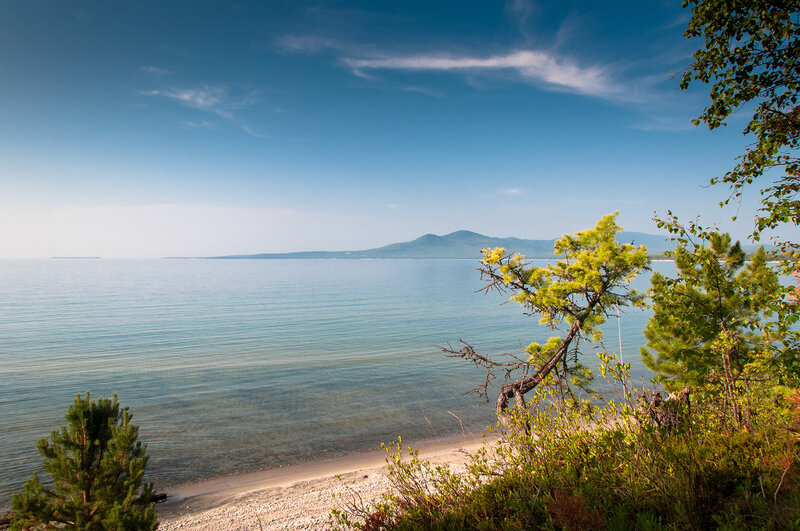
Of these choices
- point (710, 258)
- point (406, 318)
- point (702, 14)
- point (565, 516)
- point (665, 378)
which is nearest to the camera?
point (565, 516)

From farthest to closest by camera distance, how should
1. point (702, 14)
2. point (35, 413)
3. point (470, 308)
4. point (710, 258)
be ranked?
1. point (470, 308)
2. point (35, 413)
3. point (710, 258)
4. point (702, 14)

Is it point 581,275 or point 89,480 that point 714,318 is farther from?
point 89,480

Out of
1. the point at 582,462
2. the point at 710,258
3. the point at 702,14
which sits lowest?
the point at 582,462

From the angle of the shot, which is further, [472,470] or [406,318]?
[406,318]

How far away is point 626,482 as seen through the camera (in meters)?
4.30

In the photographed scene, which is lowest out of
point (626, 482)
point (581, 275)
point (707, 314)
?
point (626, 482)

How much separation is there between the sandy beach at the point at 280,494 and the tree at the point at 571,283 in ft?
11.9

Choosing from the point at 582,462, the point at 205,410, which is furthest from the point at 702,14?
the point at 205,410

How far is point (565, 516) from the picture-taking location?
3.76 meters

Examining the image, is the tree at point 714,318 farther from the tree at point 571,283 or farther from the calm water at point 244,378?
the calm water at point 244,378

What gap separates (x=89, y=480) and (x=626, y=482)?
25.8 ft

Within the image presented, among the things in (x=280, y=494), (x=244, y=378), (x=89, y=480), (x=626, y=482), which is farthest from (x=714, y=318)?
(x=244, y=378)

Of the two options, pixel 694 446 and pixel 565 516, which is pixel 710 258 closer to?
pixel 694 446

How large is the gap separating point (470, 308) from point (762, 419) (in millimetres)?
56176
